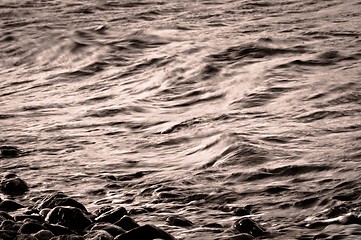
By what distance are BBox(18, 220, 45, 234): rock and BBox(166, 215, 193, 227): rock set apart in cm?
75

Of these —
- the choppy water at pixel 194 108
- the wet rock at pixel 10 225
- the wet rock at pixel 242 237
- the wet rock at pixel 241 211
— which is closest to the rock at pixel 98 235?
the wet rock at pixel 10 225

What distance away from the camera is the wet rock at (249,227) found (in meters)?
4.80

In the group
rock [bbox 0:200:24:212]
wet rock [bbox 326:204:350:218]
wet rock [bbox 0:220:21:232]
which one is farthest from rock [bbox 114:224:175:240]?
rock [bbox 0:200:24:212]

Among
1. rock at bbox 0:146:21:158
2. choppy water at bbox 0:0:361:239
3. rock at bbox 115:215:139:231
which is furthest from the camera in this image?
rock at bbox 0:146:21:158

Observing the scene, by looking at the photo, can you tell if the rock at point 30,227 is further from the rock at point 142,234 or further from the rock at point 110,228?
the rock at point 142,234

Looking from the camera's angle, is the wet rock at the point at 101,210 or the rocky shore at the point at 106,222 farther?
the wet rock at the point at 101,210

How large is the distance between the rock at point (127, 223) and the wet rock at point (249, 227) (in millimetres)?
549

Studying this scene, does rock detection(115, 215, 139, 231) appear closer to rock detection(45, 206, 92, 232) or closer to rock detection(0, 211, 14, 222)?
rock detection(45, 206, 92, 232)

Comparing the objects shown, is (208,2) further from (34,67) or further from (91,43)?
(34,67)

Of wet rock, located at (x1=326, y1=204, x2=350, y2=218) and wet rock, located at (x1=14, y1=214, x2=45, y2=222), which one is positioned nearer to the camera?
wet rock, located at (x1=326, y1=204, x2=350, y2=218)

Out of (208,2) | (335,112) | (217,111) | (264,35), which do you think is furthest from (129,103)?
(208,2)

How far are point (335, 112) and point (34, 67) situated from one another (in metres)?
4.25

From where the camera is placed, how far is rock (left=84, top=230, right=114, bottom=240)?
4516mm

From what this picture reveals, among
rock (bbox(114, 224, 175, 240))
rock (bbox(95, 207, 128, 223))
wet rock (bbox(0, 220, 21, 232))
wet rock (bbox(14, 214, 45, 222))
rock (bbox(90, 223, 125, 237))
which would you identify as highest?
wet rock (bbox(0, 220, 21, 232))
